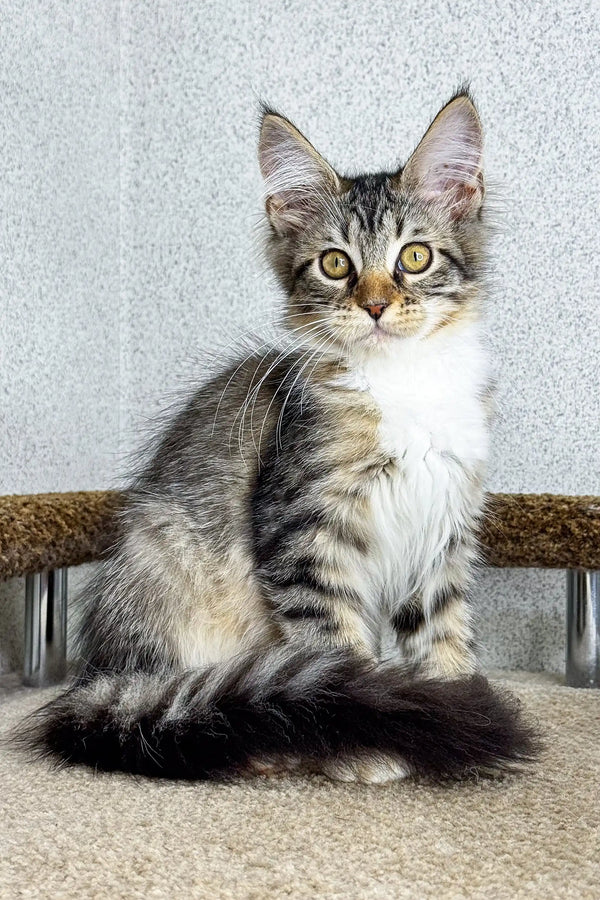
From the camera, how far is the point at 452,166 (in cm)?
138

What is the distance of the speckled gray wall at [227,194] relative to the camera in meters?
1.82

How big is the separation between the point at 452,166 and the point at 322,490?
0.56 m

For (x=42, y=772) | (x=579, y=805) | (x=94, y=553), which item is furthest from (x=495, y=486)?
(x=42, y=772)

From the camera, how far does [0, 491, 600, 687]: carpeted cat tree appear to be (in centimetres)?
154

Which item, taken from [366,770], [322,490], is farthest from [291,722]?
[322,490]

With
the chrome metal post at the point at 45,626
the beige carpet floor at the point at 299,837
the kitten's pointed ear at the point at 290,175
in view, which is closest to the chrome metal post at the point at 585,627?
the beige carpet floor at the point at 299,837

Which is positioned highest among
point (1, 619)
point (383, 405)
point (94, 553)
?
point (383, 405)

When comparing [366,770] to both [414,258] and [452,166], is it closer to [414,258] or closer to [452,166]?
[414,258]

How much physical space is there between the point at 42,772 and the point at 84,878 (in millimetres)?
327

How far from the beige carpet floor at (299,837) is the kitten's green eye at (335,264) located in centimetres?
72

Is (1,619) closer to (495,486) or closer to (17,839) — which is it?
(17,839)

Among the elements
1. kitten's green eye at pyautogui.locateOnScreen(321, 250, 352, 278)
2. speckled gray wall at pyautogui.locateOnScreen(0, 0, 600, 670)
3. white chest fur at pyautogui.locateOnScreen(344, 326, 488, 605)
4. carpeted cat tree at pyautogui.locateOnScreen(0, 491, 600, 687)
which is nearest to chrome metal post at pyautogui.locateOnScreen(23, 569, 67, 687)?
carpeted cat tree at pyautogui.locateOnScreen(0, 491, 600, 687)

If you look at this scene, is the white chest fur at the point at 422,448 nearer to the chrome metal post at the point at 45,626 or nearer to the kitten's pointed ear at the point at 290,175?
the kitten's pointed ear at the point at 290,175

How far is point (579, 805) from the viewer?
38.2 inches
